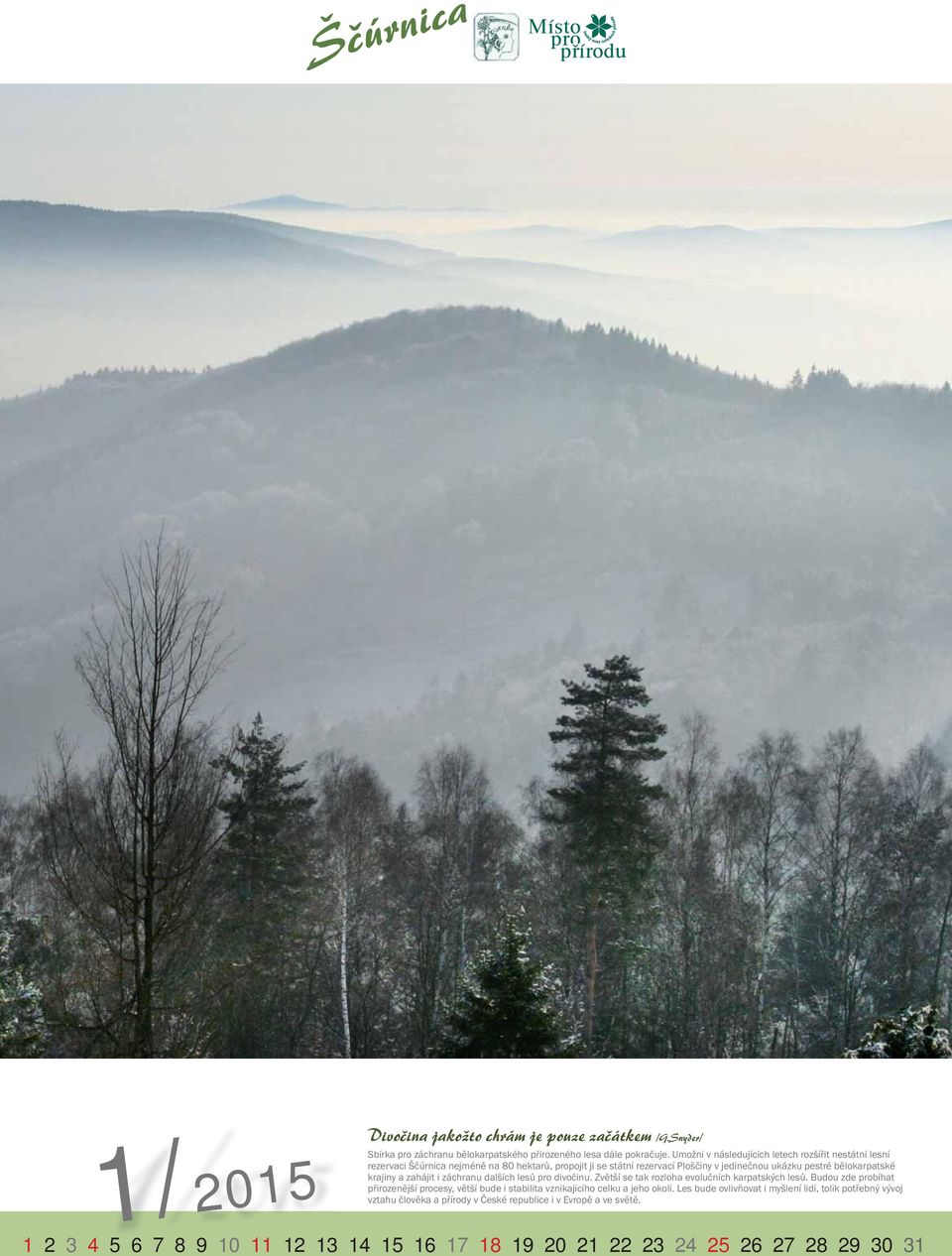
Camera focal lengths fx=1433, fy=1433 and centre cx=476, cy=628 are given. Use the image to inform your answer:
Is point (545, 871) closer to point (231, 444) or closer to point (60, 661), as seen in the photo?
point (60, 661)

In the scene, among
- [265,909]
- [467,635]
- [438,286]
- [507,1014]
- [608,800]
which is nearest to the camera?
[507,1014]

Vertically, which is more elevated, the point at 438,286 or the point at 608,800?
the point at 438,286

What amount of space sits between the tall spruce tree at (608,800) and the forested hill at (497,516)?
32.4m

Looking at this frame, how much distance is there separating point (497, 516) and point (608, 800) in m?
47.3

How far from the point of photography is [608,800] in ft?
40.3

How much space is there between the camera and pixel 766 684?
4716 centimetres

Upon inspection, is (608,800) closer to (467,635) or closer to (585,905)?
(585,905)

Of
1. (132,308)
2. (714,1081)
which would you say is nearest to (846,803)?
(714,1081)

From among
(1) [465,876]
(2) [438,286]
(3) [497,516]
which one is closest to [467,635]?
(3) [497,516]
